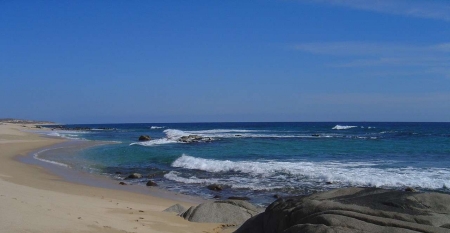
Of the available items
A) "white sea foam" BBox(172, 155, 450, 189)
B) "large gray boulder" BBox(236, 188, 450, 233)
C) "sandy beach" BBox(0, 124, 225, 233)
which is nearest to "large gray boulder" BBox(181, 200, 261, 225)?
"sandy beach" BBox(0, 124, 225, 233)

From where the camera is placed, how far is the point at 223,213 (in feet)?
33.8

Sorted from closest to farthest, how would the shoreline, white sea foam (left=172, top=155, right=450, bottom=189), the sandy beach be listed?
the sandy beach, the shoreline, white sea foam (left=172, top=155, right=450, bottom=189)

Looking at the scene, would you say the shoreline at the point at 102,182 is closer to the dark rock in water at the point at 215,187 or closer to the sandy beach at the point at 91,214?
the sandy beach at the point at 91,214

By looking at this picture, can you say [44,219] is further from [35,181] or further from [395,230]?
[35,181]

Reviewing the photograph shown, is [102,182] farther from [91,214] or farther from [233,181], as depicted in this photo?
[91,214]

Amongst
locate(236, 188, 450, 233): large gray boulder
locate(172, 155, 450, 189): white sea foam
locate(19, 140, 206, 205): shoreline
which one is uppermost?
locate(236, 188, 450, 233): large gray boulder

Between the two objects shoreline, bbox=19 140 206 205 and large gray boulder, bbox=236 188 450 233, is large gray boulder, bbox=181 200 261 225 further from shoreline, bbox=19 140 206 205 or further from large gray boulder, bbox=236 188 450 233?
large gray boulder, bbox=236 188 450 233

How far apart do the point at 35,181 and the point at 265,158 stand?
1415cm

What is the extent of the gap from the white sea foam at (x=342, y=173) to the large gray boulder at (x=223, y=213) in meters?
A: 7.02

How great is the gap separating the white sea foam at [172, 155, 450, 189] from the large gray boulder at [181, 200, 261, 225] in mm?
7017

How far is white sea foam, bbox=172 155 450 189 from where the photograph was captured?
17266 mm

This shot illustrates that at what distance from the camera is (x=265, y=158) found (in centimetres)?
2748

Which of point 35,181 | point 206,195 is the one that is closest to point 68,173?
point 35,181

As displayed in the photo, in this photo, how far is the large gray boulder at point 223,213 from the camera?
10203 millimetres
